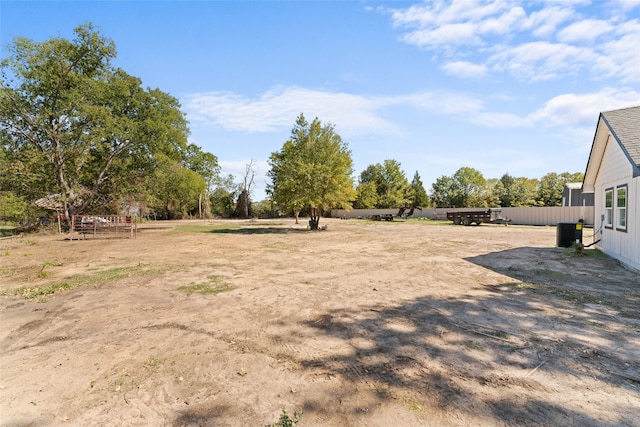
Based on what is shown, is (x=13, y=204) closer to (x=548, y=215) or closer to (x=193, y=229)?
(x=193, y=229)

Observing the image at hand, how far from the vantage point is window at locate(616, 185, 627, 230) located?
9.51m

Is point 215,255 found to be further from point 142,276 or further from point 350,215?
point 350,215

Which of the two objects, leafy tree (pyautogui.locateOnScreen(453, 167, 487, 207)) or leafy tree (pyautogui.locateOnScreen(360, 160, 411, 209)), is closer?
leafy tree (pyautogui.locateOnScreen(453, 167, 487, 207))

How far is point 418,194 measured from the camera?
57.0 m

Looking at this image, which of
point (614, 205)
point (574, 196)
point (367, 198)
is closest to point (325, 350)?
point (614, 205)

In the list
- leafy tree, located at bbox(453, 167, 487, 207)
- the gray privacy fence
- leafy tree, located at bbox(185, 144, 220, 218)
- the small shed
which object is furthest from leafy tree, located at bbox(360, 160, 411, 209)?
leafy tree, located at bbox(185, 144, 220, 218)

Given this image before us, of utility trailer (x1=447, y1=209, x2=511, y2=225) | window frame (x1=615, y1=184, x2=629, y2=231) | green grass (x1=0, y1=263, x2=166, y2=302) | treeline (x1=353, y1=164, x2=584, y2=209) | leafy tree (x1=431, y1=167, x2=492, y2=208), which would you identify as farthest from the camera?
leafy tree (x1=431, y1=167, x2=492, y2=208)

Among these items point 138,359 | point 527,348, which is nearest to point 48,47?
point 138,359

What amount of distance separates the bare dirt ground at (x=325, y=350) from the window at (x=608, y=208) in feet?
14.0

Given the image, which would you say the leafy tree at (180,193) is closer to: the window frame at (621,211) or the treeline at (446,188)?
the treeline at (446,188)

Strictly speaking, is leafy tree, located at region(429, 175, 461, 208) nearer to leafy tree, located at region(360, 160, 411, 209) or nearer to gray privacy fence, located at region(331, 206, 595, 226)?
leafy tree, located at region(360, 160, 411, 209)

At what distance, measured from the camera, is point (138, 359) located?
11.9ft

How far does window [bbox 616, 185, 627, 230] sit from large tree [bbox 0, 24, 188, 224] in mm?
26369

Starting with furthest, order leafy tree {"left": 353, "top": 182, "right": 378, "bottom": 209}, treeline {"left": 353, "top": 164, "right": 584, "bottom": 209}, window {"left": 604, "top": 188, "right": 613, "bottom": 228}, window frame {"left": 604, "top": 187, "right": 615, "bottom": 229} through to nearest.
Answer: leafy tree {"left": 353, "top": 182, "right": 378, "bottom": 209} → treeline {"left": 353, "top": 164, "right": 584, "bottom": 209} → window {"left": 604, "top": 188, "right": 613, "bottom": 228} → window frame {"left": 604, "top": 187, "right": 615, "bottom": 229}
